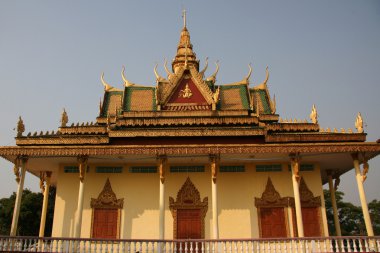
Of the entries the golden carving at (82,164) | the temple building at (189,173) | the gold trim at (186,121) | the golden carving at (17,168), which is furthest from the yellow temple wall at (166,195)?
the gold trim at (186,121)

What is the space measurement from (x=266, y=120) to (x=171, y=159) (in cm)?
515

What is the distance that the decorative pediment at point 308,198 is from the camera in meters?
14.2

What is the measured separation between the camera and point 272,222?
548 inches

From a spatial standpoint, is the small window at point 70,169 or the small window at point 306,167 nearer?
the small window at point 306,167

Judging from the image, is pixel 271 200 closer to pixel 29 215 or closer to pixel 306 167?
pixel 306 167

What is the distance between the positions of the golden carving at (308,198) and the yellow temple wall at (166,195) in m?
0.24

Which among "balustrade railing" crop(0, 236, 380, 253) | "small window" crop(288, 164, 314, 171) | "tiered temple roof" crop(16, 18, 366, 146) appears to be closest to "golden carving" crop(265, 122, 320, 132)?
"tiered temple roof" crop(16, 18, 366, 146)

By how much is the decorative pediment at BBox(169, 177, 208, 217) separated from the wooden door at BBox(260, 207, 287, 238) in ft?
7.57

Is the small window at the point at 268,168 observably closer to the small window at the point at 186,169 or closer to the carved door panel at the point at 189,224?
the small window at the point at 186,169

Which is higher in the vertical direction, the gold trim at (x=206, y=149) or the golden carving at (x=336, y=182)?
the gold trim at (x=206, y=149)

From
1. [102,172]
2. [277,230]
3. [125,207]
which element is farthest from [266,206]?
[102,172]

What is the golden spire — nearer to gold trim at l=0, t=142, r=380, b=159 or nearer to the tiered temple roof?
the tiered temple roof

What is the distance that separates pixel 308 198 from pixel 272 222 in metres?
1.77

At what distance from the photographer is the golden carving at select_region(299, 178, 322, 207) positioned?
46.5 ft
